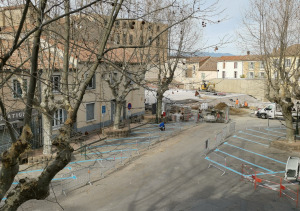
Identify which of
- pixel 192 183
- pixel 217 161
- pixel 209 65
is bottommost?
pixel 192 183

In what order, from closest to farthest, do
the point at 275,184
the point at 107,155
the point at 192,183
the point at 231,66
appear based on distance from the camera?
the point at 275,184 < the point at 192,183 < the point at 107,155 < the point at 231,66

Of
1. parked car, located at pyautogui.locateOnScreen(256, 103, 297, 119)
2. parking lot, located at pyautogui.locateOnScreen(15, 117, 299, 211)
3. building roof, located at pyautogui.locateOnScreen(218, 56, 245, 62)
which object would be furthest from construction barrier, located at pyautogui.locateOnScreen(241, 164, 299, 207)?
building roof, located at pyautogui.locateOnScreen(218, 56, 245, 62)

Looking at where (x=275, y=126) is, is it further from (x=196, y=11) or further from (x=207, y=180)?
(x=196, y=11)

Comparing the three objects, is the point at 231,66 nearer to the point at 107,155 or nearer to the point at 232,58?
the point at 232,58

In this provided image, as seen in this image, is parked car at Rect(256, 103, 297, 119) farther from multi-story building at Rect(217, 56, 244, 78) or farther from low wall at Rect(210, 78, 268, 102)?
multi-story building at Rect(217, 56, 244, 78)

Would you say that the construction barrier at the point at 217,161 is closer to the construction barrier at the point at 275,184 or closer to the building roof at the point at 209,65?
the construction barrier at the point at 275,184

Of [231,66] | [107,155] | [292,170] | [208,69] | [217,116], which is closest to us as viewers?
[292,170]

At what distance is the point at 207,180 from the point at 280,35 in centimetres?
998

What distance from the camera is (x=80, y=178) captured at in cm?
1366

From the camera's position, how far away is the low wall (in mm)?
46656

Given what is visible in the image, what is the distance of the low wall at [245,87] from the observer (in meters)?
46.7

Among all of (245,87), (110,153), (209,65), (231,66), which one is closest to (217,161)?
(110,153)

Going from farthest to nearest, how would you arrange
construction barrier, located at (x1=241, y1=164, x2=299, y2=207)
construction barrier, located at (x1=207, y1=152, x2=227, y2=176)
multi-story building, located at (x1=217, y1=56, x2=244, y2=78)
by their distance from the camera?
multi-story building, located at (x1=217, y1=56, x2=244, y2=78) → construction barrier, located at (x1=207, y1=152, x2=227, y2=176) → construction barrier, located at (x1=241, y1=164, x2=299, y2=207)

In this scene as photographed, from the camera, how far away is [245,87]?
1938 inches
